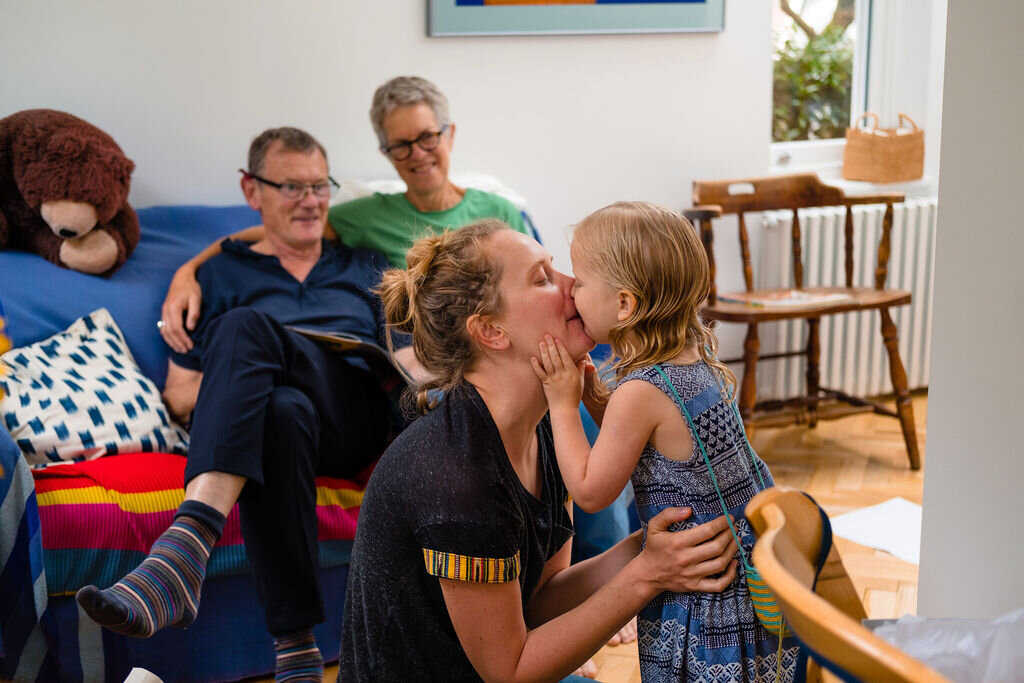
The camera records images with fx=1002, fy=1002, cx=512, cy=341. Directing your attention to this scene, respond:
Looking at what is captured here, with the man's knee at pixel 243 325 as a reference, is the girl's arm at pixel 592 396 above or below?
above

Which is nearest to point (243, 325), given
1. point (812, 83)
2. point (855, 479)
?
point (855, 479)

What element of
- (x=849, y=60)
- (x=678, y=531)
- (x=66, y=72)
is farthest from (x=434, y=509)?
(x=849, y=60)

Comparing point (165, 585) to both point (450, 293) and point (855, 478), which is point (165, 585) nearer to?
point (450, 293)

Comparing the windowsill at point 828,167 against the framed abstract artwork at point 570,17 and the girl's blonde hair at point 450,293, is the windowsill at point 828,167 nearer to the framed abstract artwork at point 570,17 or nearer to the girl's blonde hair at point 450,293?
the framed abstract artwork at point 570,17

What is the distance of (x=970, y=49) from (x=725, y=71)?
2.38 meters

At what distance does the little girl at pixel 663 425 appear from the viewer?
127 cm

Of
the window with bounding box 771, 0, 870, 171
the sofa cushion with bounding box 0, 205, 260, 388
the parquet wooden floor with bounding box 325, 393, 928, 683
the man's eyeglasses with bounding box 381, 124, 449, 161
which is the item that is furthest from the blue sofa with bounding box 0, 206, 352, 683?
the window with bounding box 771, 0, 870, 171

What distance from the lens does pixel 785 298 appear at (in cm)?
333

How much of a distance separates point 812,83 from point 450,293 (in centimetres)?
334

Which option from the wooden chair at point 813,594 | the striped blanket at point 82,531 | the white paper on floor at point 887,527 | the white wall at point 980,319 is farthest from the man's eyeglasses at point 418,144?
the wooden chair at point 813,594

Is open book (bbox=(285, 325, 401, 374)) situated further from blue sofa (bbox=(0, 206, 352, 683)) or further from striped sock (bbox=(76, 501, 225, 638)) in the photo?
striped sock (bbox=(76, 501, 225, 638))

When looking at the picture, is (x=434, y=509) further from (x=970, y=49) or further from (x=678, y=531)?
(x=970, y=49)

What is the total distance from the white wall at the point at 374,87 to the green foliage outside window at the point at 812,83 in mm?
488

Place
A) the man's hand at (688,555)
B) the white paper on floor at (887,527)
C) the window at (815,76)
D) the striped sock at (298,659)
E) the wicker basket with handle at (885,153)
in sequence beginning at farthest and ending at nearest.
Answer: the window at (815,76) → the wicker basket with handle at (885,153) → the white paper on floor at (887,527) → the striped sock at (298,659) → the man's hand at (688,555)
